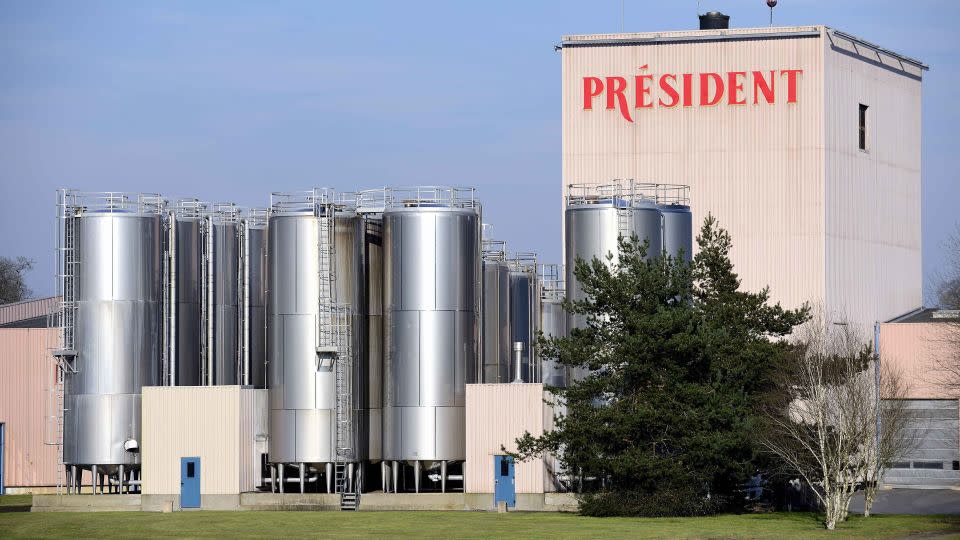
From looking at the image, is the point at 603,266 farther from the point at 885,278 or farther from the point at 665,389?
the point at 885,278

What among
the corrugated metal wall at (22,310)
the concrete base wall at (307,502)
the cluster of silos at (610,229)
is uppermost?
the cluster of silos at (610,229)

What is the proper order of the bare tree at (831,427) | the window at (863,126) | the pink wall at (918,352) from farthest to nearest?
the window at (863,126)
the pink wall at (918,352)
the bare tree at (831,427)

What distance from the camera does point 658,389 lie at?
169 ft

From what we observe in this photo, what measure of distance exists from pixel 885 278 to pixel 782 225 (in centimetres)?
853

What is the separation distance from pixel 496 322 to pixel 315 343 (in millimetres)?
12697

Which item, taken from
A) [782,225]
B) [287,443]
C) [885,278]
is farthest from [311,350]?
[885,278]

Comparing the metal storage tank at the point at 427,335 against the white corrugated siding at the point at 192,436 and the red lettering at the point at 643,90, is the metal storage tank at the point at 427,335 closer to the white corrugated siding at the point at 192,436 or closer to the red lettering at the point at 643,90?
the white corrugated siding at the point at 192,436

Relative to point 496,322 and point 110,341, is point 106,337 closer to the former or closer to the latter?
point 110,341

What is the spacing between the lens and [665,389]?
5147 centimetres

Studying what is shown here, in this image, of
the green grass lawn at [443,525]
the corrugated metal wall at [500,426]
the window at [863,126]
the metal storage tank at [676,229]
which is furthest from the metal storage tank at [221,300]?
the window at [863,126]

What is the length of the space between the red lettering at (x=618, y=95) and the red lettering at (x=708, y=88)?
11.9 ft

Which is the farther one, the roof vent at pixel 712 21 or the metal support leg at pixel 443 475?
the roof vent at pixel 712 21

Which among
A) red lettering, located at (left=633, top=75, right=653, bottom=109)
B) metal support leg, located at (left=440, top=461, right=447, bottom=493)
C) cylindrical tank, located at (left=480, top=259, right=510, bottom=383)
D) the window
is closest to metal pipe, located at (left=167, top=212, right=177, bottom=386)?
metal support leg, located at (left=440, top=461, right=447, bottom=493)

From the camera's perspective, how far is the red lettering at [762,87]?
73.4 metres
